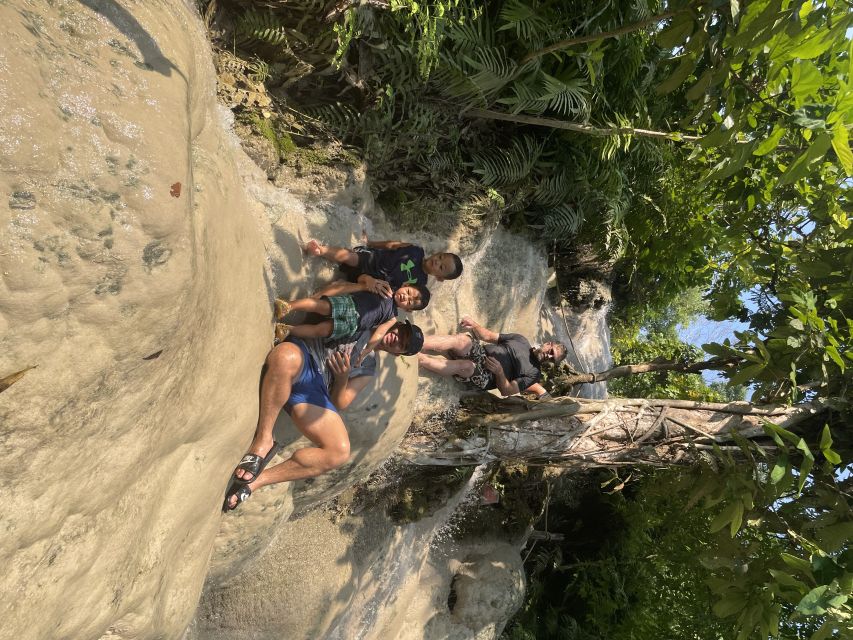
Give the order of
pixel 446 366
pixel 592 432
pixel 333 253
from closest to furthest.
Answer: pixel 333 253 < pixel 592 432 < pixel 446 366

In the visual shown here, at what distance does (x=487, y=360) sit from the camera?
5250mm

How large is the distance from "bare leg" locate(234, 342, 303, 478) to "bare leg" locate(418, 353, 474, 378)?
6.37 feet

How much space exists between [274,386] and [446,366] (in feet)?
7.22

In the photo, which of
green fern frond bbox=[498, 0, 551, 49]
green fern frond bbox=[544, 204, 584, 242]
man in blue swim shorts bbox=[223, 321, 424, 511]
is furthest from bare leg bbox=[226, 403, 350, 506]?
green fern frond bbox=[544, 204, 584, 242]

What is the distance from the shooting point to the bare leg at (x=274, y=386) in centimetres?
325

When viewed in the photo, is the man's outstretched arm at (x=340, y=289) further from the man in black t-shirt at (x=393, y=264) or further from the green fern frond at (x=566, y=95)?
the green fern frond at (x=566, y=95)

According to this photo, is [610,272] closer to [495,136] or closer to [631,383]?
[631,383]

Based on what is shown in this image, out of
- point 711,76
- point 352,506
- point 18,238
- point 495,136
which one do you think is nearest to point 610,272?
point 495,136

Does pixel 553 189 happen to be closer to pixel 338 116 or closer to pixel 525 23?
pixel 525 23

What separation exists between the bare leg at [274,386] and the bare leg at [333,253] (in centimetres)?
76

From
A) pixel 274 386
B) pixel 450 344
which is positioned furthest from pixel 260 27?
Answer: pixel 450 344

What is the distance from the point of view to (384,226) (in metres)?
4.72

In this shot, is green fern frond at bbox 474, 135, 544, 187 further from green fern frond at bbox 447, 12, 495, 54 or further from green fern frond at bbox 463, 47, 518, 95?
green fern frond at bbox 447, 12, 495, 54

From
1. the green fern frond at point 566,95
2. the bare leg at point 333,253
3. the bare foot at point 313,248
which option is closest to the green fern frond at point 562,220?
the green fern frond at point 566,95
